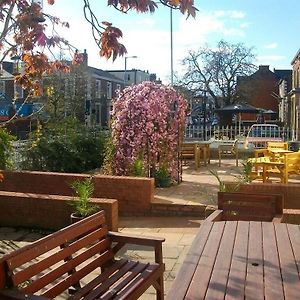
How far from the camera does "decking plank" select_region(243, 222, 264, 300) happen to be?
2.65 m

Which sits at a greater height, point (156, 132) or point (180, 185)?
point (156, 132)

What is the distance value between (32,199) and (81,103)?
29.1 meters

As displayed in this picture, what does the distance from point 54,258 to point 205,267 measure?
1040 millimetres

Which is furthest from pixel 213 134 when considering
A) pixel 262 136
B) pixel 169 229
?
pixel 169 229

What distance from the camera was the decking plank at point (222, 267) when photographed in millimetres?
2627

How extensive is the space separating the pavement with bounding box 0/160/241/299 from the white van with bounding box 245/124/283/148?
6380mm

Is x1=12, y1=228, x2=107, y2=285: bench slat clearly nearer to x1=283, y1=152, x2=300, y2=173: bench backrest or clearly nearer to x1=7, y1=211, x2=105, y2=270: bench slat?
x1=7, y1=211, x2=105, y2=270: bench slat

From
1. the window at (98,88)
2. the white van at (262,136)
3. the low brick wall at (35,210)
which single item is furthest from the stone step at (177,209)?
the window at (98,88)

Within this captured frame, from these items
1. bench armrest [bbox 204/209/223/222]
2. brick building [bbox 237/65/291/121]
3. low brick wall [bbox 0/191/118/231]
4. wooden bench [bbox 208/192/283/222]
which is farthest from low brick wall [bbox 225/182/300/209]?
brick building [bbox 237/65/291/121]

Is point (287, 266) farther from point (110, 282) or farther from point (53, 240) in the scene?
point (53, 240)

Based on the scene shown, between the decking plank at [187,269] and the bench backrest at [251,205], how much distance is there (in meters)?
1.33

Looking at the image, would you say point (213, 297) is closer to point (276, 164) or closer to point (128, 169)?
point (276, 164)

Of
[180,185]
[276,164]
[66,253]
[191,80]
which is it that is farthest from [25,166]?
[191,80]

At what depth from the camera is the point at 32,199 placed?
7.25 meters
